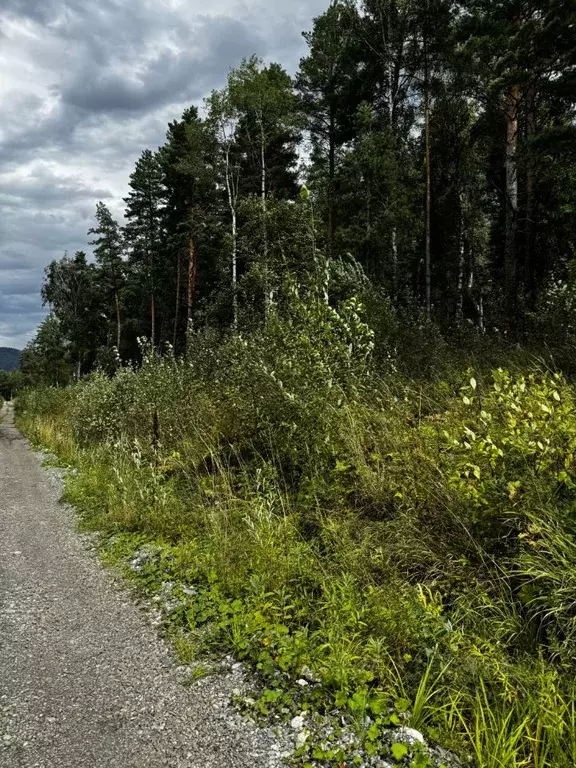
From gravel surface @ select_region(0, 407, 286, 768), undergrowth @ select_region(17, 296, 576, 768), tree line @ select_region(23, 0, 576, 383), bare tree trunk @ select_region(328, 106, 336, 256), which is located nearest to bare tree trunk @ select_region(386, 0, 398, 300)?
tree line @ select_region(23, 0, 576, 383)

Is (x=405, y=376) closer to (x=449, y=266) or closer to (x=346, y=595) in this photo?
(x=346, y=595)

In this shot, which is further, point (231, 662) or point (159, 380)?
point (159, 380)

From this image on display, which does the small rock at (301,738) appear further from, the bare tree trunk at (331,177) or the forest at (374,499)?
the bare tree trunk at (331,177)

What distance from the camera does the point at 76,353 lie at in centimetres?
4319

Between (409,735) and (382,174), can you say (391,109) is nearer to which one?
(382,174)

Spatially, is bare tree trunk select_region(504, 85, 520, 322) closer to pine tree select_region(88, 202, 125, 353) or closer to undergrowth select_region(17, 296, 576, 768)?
undergrowth select_region(17, 296, 576, 768)

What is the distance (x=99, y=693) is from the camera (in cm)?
294

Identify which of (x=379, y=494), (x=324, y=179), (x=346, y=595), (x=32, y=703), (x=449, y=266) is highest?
(x=324, y=179)

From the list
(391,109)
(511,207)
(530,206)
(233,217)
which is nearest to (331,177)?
(391,109)

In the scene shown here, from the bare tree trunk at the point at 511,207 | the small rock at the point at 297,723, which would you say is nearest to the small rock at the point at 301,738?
the small rock at the point at 297,723

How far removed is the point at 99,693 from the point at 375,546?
7.31 ft

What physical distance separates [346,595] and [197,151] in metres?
25.3

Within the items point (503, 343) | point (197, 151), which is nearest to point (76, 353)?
point (197, 151)

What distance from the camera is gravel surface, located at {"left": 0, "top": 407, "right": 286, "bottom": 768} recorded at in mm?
2479
